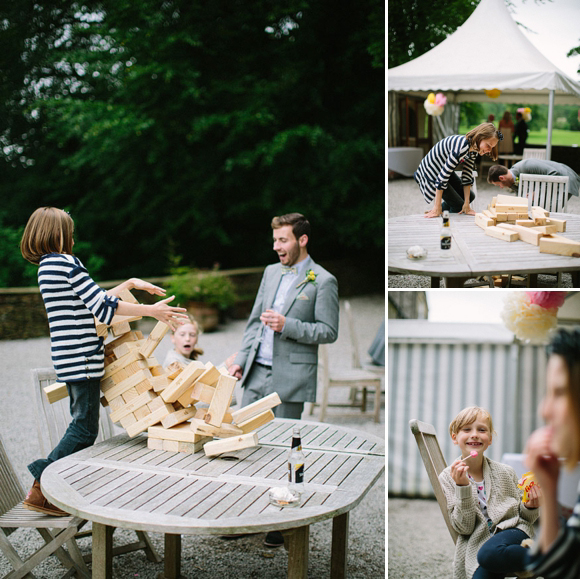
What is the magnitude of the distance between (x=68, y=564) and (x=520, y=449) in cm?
302

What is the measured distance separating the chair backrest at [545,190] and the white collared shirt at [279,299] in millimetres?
1413

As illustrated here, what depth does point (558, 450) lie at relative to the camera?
1.44 m

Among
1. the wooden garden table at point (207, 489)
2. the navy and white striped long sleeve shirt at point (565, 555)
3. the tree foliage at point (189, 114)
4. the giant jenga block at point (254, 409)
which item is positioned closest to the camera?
the navy and white striped long sleeve shirt at point (565, 555)

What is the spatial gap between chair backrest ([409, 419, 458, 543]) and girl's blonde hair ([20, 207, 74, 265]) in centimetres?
181

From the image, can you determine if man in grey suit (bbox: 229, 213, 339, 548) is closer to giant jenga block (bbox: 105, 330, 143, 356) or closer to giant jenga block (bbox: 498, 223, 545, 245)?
giant jenga block (bbox: 105, 330, 143, 356)

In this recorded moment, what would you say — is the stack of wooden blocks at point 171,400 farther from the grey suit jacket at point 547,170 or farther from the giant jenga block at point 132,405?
the grey suit jacket at point 547,170

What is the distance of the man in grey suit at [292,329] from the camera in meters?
3.77

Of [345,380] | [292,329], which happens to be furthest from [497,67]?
[345,380]

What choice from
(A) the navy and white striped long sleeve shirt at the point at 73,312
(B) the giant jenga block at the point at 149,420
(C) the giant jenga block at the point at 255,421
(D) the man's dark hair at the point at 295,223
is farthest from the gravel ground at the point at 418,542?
(A) the navy and white striped long sleeve shirt at the point at 73,312

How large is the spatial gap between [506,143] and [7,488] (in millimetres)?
2838

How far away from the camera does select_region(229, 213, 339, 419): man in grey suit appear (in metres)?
3.77

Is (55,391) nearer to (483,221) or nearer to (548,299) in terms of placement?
(483,221)

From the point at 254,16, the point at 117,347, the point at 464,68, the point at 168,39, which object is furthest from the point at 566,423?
the point at 254,16

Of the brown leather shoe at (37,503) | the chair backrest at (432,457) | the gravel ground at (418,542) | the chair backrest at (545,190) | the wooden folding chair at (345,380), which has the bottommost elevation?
the gravel ground at (418,542)
